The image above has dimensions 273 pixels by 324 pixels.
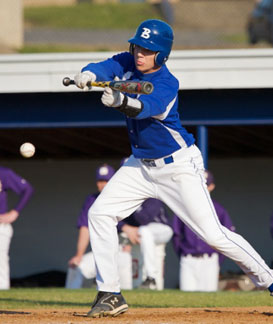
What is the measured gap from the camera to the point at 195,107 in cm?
1073

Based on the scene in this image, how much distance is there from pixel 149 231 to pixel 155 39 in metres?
4.46

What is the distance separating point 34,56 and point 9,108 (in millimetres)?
940

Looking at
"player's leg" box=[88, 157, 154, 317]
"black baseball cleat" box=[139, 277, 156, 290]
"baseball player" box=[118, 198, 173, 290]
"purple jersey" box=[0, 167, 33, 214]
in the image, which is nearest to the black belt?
"player's leg" box=[88, 157, 154, 317]

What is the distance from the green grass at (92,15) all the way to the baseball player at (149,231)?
22.8 meters

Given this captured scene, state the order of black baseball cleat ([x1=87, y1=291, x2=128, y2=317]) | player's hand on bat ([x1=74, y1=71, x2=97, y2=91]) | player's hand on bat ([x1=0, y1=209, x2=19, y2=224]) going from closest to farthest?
player's hand on bat ([x1=74, y1=71, x2=97, y2=91]) → black baseball cleat ([x1=87, y1=291, x2=128, y2=317]) → player's hand on bat ([x1=0, y1=209, x2=19, y2=224])

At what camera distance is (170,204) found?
242 inches

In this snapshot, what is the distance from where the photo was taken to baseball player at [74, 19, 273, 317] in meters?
6.02

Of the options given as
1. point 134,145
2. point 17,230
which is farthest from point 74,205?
point 134,145

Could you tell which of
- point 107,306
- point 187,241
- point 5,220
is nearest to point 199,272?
point 187,241

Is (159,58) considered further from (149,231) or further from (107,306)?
(149,231)

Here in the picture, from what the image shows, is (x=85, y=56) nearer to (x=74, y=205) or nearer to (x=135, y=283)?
(x=135, y=283)

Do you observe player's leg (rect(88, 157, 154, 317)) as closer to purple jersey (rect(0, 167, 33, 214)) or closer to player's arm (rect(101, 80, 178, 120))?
player's arm (rect(101, 80, 178, 120))

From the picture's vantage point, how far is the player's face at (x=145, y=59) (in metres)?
6.02

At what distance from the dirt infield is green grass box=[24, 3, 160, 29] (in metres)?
26.6
